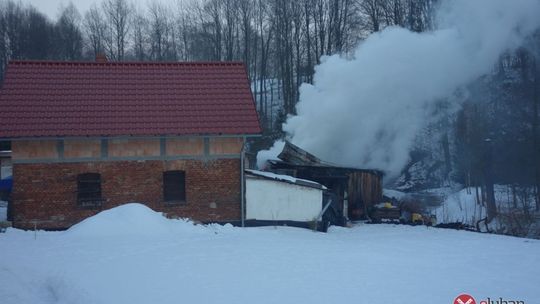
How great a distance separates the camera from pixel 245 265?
33.1ft

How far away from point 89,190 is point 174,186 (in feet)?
8.59

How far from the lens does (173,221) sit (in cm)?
1424

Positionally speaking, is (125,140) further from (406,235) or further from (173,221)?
(406,235)

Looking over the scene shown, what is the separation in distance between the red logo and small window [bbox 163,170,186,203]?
957 cm

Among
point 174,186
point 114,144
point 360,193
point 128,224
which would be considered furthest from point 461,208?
point 114,144

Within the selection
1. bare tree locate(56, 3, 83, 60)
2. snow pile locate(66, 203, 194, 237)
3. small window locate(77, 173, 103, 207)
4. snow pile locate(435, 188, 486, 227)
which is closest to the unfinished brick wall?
small window locate(77, 173, 103, 207)

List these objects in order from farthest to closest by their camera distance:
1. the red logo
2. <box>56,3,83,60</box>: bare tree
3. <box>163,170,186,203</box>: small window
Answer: <box>56,3,83,60</box>: bare tree → <box>163,170,186,203</box>: small window → the red logo

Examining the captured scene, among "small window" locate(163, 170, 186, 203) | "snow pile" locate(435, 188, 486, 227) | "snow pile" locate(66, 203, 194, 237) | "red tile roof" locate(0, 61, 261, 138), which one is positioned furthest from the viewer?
"snow pile" locate(435, 188, 486, 227)

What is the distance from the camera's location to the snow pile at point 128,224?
13023 mm

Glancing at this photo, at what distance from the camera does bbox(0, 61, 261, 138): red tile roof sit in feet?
48.8

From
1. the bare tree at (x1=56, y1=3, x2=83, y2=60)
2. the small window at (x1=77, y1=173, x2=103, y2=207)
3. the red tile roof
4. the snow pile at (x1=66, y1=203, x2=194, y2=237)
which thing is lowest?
the snow pile at (x1=66, y1=203, x2=194, y2=237)

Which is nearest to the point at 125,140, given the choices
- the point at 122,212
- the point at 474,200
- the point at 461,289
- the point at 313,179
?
the point at 122,212

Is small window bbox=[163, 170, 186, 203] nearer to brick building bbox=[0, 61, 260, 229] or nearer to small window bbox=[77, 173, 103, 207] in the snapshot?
brick building bbox=[0, 61, 260, 229]

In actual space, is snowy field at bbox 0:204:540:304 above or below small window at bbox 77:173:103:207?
below
